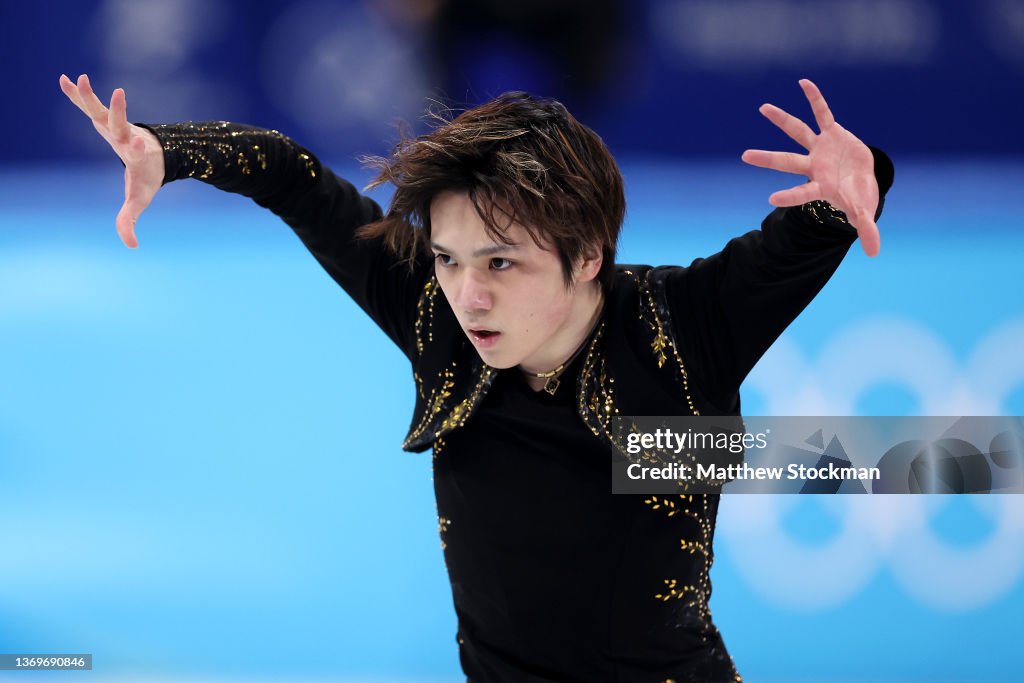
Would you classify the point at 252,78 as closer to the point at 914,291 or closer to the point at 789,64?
the point at 789,64

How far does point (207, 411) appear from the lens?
368 centimetres

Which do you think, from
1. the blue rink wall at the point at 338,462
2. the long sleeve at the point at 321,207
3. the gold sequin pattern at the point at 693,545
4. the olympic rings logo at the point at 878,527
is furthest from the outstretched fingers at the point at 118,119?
the olympic rings logo at the point at 878,527

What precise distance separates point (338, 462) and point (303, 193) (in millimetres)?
1733

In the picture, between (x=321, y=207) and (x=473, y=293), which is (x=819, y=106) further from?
(x=321, y=207)

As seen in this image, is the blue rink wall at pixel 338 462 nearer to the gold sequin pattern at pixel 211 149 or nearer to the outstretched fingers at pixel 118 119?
the gold sequin pattern at pixel 211 149

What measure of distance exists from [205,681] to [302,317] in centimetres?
145

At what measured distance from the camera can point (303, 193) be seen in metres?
1.87

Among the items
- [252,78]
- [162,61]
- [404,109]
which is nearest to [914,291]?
[404,109]

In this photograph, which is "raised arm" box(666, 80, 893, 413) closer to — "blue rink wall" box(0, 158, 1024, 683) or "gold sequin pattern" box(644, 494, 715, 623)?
"gold sequin pattern" box(644, 494, 715, 623)

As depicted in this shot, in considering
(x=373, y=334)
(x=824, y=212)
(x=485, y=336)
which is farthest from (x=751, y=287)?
(x=373, y=334)

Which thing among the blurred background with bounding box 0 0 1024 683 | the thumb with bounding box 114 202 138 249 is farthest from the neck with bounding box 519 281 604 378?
the blurred background with bounding box 0 0 1024 683

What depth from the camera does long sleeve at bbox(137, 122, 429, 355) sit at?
5.90ft

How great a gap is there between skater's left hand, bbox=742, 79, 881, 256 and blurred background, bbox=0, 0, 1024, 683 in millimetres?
1816

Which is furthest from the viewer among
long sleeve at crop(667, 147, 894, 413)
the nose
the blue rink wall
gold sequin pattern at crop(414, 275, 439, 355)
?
the blue rink wall
